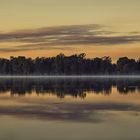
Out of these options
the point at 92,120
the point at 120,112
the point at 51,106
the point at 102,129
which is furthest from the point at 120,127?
the point at 51,106

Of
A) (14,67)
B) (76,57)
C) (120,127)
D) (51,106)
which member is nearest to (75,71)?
(76,57)

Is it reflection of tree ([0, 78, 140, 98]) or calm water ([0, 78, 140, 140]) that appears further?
reflection of tree ([0, 78, 140, 98])

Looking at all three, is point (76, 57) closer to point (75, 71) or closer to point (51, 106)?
point (75, 71)

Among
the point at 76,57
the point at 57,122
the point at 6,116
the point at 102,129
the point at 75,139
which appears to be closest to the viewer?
the point at 75,139

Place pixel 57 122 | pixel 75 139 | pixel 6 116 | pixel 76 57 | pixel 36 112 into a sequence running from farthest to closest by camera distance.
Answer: pixel 76 57, pixel 36 112, pixel 6 116, pixel 57 122, pixel 75 139

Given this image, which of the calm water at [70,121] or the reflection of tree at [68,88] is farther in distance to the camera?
the reflection of tree at [68,88]

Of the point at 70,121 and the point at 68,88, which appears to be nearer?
the point at 70,121

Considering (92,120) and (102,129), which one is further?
(92,120)

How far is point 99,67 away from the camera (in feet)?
467

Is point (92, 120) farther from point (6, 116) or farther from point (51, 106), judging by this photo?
point (51, 106)

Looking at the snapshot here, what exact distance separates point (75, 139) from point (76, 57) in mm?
125380

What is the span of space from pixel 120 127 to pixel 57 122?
2.93 metres

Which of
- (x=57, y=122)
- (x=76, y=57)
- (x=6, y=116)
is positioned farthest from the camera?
(x=76, y=57)

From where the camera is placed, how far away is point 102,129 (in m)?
17.5
